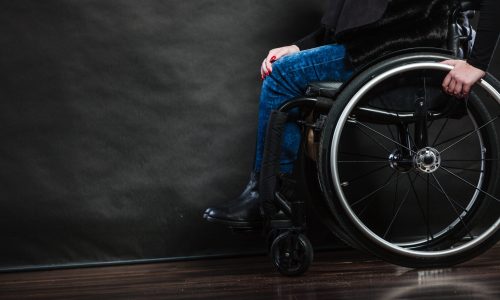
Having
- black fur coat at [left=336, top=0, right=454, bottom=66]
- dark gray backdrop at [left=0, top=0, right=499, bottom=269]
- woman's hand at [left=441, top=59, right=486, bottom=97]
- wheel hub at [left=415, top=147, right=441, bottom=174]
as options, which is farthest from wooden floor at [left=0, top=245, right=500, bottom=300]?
black fur coat at [left=336, top=0, right=454, bottom=66]

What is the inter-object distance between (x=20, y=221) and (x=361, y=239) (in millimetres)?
1332

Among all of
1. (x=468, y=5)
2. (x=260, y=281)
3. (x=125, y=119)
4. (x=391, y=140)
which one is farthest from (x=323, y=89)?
(x=125, y=119)

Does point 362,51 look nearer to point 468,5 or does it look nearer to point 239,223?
point 468,5

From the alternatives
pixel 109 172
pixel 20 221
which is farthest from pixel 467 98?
pixel 20 221

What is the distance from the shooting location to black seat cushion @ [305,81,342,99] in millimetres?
1822

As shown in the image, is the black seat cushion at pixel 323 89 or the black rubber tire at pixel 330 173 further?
the black seat cushion at pixel 323 89

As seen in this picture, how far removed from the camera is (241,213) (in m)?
1.89

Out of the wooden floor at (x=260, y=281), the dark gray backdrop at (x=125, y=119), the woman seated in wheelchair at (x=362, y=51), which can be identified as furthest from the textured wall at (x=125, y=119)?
the woman seated in wheelchair at (x=362, y=51)

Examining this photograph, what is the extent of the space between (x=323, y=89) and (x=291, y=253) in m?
0.45

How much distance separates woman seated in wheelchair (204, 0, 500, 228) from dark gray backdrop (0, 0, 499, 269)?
518mm

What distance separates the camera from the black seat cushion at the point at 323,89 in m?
1.82

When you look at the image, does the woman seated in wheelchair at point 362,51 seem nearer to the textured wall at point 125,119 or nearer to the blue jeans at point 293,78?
the blue jeans at point 293,78

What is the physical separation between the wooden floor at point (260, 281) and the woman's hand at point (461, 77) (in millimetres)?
460

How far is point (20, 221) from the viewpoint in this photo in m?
2.46
